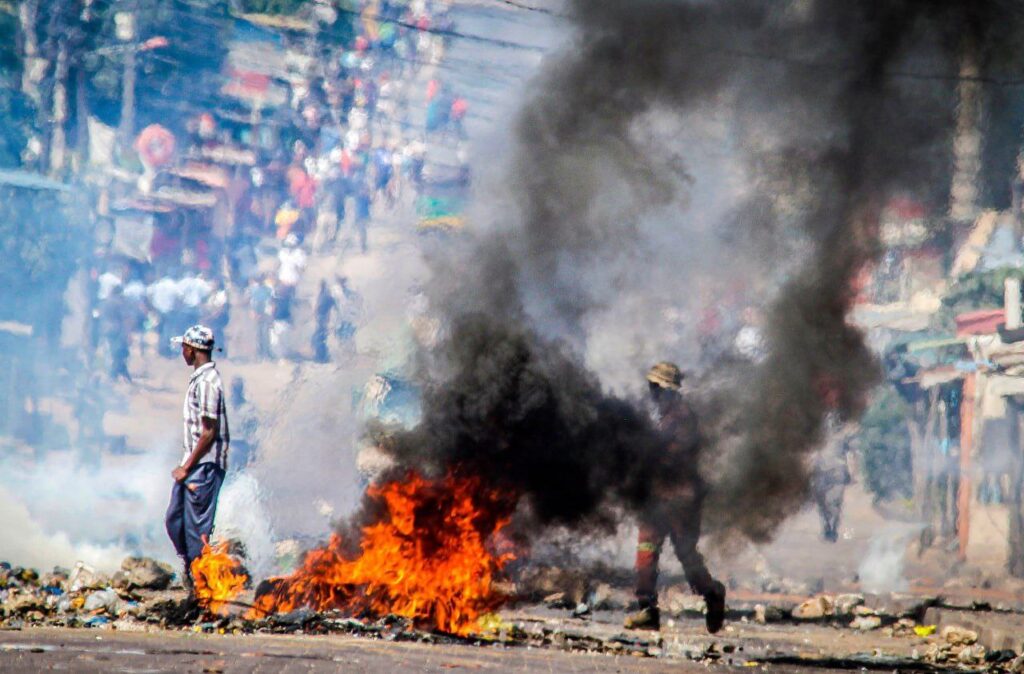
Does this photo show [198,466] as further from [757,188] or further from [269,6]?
[269,6]

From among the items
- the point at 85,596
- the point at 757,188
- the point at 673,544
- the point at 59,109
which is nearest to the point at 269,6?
the point at 59,109

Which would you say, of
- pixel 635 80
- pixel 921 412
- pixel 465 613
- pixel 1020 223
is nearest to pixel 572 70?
pixel 635 80

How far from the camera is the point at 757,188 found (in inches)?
508

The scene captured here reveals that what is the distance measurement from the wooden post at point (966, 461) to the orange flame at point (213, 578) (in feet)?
34.5

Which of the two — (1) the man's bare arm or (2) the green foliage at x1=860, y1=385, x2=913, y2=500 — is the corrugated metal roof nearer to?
(2) the green foliage at x1=860, y1=385, x2=913, y2=500

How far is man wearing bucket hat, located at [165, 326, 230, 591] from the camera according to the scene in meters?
7.85

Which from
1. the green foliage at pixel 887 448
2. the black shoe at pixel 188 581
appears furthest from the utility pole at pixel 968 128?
the black shoe at pixel 188 581

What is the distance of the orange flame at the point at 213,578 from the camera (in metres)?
7.81

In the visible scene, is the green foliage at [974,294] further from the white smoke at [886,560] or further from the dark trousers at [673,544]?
the dark trousers at [673,544]

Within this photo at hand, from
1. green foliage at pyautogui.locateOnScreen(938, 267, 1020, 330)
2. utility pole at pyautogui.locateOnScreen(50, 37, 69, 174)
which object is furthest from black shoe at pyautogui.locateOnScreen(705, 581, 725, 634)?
utility pole at pyautogui.locateOnScreen(50, 37, 69, 174)

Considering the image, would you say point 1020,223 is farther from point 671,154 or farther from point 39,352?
point 39,352

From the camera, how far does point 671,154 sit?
12164 millimetres

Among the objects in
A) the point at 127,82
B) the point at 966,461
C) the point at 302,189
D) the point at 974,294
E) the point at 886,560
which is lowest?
the point at 886,560

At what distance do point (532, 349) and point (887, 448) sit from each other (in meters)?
10.1
